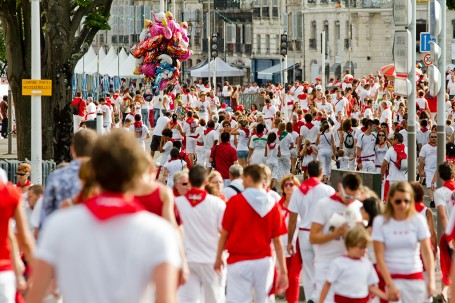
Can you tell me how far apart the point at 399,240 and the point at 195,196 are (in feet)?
6.64

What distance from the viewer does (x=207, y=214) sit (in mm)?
12758

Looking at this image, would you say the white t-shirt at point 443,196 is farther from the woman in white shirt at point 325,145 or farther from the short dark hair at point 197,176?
the woman in white shirt at point 325,145

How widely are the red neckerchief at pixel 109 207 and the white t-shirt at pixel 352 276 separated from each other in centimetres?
511

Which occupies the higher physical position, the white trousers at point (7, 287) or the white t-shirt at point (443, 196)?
the white t-shirt at point (443, 196)

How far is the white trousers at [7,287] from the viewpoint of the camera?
9.55 meters

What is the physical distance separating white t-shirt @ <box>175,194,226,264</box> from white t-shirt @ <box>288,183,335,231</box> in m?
1.45

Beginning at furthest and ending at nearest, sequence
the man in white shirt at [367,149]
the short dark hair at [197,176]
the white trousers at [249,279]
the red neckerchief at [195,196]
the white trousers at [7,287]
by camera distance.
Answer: the man in white shirt at [367,149] < the white trousers at [249,279] < the red neckerchief at [195,196] < the short dark hair at [197,176] < the white trousers at [7,287]

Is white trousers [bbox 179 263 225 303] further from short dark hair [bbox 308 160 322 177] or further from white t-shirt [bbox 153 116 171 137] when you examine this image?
white t-shirt [bbox 153 116 171 137]

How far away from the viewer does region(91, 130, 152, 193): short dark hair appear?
6.45 meters

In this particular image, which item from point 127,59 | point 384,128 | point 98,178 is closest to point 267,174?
point 98,178

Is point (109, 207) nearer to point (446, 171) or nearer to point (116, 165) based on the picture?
point (116, 165)

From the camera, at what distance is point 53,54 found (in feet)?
87.2

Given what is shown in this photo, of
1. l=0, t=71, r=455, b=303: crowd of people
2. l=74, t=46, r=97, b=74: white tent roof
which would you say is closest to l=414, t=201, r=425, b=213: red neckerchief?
l=0, t=71, r=455, b=303: crowd of people

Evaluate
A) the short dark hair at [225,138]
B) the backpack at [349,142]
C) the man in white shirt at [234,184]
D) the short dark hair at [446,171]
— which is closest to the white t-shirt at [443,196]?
the short dark hair at [446,171]
